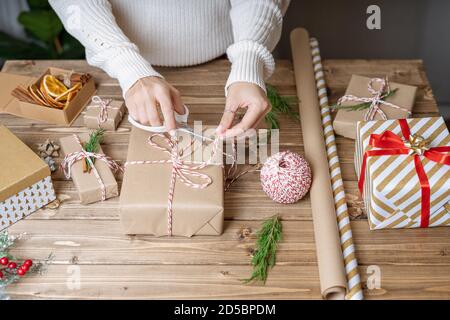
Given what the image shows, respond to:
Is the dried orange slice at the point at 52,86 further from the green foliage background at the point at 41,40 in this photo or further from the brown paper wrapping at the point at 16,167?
the green foliage background at the point at 41,40

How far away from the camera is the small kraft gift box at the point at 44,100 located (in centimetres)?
144

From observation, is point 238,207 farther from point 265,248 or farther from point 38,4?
point 38,4

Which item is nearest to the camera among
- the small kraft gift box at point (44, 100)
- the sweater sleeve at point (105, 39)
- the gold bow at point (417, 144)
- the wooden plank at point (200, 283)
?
the wooden plank at point (200, 283)

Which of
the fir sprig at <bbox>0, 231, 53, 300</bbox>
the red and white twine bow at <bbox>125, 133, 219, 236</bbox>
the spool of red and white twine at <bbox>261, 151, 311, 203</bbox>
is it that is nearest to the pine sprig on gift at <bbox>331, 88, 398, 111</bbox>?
the spool of red and white twine at <bbox>261, 151, 311, 203</bbox>

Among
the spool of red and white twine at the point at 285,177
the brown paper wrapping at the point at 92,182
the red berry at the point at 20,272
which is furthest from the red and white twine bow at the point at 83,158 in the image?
the spool of red and white twine at the point at 285,177

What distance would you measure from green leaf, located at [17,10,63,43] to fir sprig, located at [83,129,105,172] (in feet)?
3.09

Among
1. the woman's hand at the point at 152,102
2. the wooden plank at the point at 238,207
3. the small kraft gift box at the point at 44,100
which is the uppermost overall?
the woman's hand at the point at 152,102

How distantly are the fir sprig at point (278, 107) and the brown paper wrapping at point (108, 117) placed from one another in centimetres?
38

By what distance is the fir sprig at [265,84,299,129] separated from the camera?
58.3 inches

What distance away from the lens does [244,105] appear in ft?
4.25

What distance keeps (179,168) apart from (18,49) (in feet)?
4.40

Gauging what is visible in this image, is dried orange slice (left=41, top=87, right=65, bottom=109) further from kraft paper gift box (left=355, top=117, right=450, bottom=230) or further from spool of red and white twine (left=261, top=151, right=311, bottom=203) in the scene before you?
kraft paper gift box (left=355, top=117, right=450, bottom=230)

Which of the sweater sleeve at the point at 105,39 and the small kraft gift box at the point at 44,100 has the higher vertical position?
Result: the sweater sleeve at the point at 105,39

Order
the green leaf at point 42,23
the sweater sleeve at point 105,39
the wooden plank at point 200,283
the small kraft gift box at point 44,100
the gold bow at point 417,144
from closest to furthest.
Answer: the wooden plank at point 200,283
the gold bow at point 417,144
the sweater sleeve at point 105,39
the small kraft gift box at point 44,100
the green leaf at point 42,23
